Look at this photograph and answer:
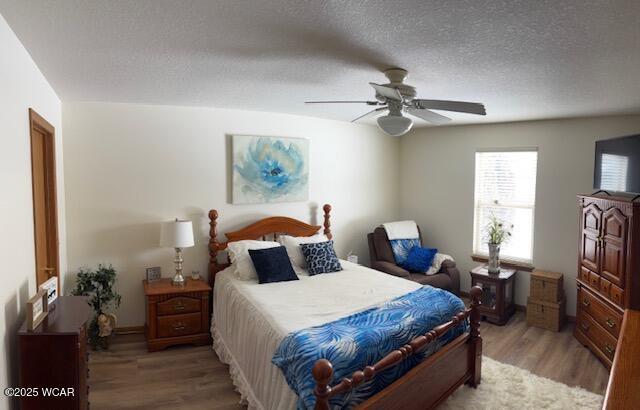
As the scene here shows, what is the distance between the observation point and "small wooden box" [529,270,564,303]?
436 cm

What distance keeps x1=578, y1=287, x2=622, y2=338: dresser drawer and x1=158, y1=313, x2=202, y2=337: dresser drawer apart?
367 centimetres

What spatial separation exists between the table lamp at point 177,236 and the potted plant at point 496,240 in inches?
133

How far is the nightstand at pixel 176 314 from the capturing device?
3680 mm

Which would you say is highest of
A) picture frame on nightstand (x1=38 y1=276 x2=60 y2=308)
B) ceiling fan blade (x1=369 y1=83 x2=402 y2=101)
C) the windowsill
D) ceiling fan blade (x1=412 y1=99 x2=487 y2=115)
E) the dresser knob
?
ceiling fan blade (x1=369 y1=83 x2=402 y2=101)

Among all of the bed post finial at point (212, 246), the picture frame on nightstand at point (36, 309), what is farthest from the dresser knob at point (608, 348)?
the picture frame on nightstand at point (36, 309)

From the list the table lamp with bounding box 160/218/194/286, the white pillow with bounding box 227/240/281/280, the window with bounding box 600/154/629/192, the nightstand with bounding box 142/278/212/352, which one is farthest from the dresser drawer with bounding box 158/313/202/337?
the window with bounding box 600/154/629/192

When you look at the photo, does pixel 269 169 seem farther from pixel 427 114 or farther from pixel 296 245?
pixel 427 114

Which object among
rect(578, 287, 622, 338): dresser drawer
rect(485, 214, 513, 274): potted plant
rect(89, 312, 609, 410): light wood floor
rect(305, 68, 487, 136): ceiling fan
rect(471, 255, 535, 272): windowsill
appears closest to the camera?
rect(305, 68, 487, 136): ceiling fan

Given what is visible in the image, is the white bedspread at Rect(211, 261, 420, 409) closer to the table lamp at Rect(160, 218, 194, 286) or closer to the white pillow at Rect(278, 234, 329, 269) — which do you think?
the white pillow at Rect(278, 234, 329, 269)

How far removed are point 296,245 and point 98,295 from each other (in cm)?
195

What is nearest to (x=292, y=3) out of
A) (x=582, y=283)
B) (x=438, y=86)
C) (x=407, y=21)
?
(x=407, y=21)

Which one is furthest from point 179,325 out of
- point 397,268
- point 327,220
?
point 397,268

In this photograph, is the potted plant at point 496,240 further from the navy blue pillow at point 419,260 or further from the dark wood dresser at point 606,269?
the dark wood dresser at point 606,269

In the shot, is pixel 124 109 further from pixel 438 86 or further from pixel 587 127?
pixel 587 127
